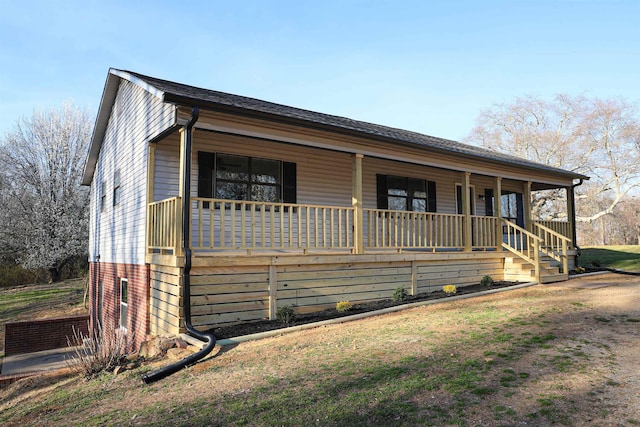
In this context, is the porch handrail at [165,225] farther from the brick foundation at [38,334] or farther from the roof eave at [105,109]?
the brick foundation at [38,334]

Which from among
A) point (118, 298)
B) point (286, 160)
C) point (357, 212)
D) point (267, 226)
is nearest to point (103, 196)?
point (118, 298)

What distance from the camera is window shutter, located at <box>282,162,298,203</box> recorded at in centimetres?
1000

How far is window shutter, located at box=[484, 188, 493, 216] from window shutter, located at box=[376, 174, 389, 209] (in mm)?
5146

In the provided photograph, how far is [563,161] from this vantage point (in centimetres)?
3200

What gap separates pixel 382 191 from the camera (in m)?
12.1

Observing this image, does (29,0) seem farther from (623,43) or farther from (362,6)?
(623,43)

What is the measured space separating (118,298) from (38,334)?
5.09 metres

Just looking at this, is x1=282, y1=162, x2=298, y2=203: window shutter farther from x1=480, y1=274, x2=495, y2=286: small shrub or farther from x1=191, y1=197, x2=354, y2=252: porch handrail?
x1=480, y1=274, x2=495, y2=286: small shrub

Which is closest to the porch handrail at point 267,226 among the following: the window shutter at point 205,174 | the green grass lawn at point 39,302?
the window shutter at point 205,174

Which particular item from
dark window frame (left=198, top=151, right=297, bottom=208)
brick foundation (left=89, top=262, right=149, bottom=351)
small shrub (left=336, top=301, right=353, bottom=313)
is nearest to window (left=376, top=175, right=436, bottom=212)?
dark window frame (left=198, top=151, right=297, bottom=208)

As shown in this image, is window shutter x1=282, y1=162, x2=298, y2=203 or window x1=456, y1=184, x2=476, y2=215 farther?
window x1=456, y1=184, x2=476, y2=215

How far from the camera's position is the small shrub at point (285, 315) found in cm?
754

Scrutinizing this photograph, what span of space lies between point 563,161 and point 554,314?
29.1 metres

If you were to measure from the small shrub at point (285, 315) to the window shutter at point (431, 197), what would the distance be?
6948mm
